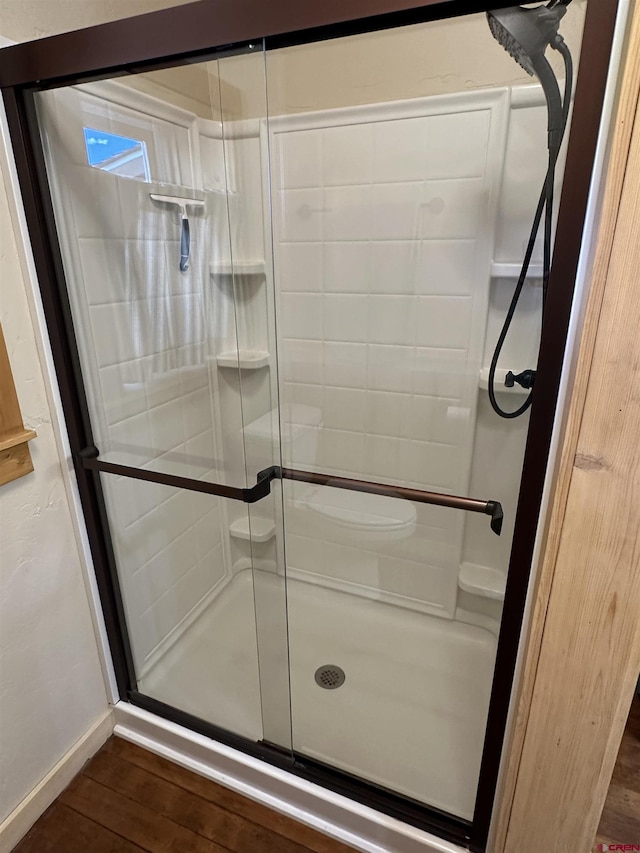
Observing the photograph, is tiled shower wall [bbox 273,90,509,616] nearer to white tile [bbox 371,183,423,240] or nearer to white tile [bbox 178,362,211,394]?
white tile [bbox 371,183,423,240]

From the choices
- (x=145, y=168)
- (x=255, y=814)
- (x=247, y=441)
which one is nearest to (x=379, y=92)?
(x=145, y=168)

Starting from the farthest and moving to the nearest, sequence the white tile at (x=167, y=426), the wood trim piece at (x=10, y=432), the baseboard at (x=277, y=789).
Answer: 1. the white tile at (x=167, y=426)
2. the baseboard at (x=277, y=789)
3. the wood trim piece at (x=10, y=432)

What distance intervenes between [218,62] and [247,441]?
89 cm

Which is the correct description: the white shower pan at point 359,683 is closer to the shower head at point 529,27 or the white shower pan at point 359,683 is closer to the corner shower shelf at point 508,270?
the corner shower shelf at point 508,270

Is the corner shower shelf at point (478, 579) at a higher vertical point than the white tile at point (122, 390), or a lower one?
lower

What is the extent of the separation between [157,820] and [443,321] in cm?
166

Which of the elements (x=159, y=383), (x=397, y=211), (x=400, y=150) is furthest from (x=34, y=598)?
(x=400, y=150)

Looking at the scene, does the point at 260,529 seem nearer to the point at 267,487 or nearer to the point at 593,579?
the point at 267,487

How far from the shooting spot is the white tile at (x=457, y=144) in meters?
1.39

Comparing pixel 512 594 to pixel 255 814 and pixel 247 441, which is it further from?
pixel 255 814

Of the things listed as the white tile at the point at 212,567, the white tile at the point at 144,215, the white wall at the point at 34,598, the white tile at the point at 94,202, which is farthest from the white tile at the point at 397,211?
the white tile at the point at 212,567

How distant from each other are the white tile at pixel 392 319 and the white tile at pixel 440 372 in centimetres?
7

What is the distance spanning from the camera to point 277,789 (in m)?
1.34

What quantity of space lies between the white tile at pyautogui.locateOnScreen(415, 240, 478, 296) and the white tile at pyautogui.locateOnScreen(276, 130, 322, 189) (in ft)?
1.44
